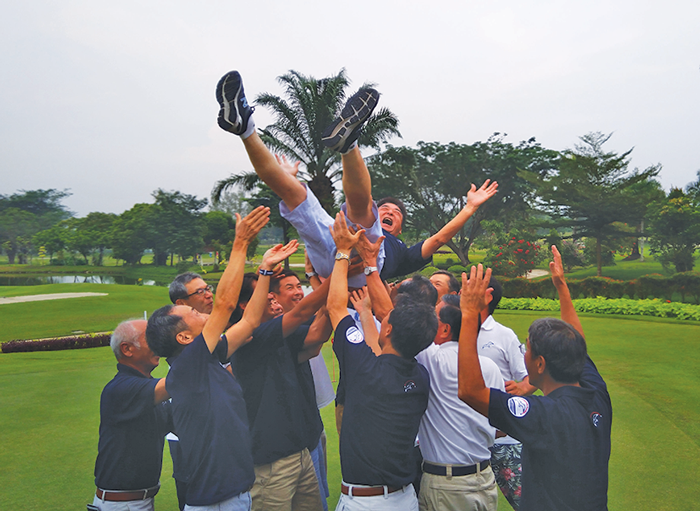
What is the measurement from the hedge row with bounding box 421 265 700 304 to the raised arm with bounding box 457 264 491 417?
14.6 metres

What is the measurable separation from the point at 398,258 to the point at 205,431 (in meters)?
1.85

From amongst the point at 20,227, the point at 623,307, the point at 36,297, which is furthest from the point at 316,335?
the point at 20,227

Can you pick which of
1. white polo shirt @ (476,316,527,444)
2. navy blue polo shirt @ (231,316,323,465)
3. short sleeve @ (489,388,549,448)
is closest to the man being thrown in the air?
navy blue polo shirt @ (231,316,323,465)

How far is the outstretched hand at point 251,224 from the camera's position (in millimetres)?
2928

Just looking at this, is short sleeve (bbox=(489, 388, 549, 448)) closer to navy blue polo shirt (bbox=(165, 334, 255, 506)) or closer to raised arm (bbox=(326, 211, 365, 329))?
raised arm (bbox=(326, 211, 365, 329))

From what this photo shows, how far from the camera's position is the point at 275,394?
10.9 feet

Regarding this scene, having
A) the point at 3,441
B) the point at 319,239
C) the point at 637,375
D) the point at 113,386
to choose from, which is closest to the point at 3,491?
the point at 3,441

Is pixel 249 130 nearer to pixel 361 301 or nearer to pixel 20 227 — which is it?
pixel 361 301

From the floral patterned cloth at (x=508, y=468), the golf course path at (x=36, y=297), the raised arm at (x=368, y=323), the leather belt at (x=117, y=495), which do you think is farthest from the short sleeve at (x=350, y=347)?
the golf course path at (x=36, y=297)

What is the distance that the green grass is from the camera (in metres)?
4.42

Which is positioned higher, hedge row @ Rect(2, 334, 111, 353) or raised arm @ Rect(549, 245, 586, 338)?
raised arm @ Rect(549, 245, 586, 338)

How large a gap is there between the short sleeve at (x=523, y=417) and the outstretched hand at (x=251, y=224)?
1625 millimetres

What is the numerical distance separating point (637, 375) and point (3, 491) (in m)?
8.72

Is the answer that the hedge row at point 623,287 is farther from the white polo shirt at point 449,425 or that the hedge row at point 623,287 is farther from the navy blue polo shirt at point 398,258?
the white polo shirt at point 449,425
